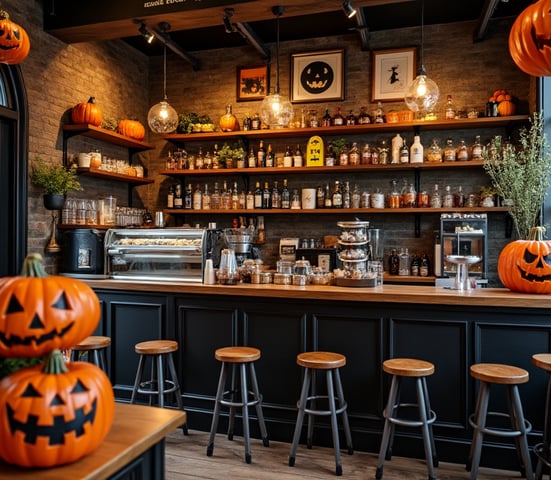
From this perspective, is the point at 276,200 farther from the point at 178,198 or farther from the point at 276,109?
the point at 276,109

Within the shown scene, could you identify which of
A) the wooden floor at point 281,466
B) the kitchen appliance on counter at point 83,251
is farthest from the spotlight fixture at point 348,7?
the wooden floor at point 281,466

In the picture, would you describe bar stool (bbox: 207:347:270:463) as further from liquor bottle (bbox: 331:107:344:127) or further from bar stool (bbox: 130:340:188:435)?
liquor bottle (bbox: 331:107:344:127)

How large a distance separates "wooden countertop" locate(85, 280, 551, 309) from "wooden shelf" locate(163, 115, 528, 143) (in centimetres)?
236

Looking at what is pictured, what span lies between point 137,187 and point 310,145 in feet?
7.67

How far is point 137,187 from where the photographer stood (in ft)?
21.0

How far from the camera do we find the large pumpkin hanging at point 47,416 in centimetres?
115

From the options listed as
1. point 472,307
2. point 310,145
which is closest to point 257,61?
point 310,145

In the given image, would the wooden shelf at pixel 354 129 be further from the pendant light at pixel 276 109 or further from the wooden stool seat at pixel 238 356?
the wooden stool seat at pixel 238 356

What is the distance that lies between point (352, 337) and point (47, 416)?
248 centimetres

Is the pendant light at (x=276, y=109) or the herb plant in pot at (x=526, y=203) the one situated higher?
the pendant light at (x=276, y=109)

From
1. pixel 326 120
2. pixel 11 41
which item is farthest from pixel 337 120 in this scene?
pixel 11 41

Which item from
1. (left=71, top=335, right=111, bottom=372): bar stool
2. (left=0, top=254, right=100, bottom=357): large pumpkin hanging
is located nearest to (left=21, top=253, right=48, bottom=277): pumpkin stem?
(left=0, top=254, right=100, bottom=357): large pumpkin hanging

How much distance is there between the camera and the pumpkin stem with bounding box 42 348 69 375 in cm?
120

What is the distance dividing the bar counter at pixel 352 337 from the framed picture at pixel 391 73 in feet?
9.98
